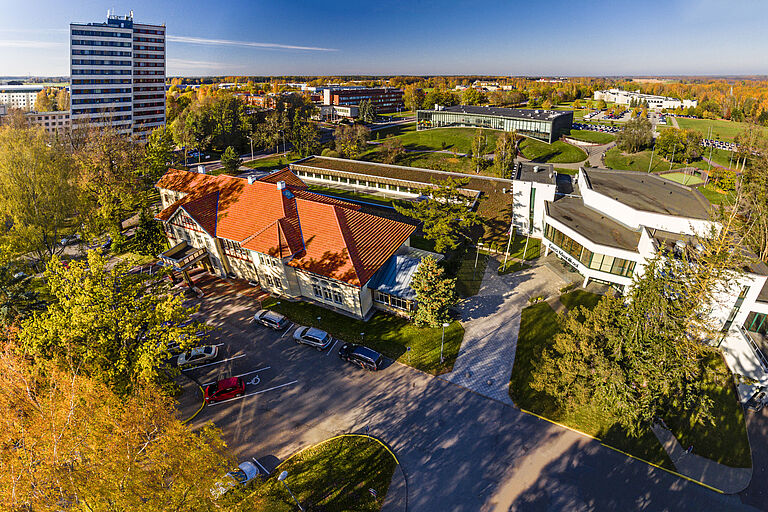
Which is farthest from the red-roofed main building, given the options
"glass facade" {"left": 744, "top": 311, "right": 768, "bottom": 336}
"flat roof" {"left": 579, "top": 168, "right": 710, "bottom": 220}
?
"glass facade" {"left": 744, "top": 311, "right": 768, "bottom": 336}

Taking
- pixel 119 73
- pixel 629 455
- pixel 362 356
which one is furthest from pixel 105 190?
pixel 119 73

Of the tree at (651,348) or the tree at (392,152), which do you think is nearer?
the tree at (651,348)

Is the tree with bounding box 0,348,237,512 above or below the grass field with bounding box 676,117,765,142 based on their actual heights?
below

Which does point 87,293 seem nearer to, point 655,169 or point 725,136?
point 655,169

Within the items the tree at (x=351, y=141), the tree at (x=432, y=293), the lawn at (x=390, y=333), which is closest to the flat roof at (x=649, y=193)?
the tree at (x=432, y=293)

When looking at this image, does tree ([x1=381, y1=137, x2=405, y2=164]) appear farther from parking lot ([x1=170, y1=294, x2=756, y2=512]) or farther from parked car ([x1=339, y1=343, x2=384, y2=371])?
parked car ([x1=339, y1=343, x2=384, y2=371])

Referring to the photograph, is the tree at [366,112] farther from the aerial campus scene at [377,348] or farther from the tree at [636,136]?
the aerial campus scene at [377,348]

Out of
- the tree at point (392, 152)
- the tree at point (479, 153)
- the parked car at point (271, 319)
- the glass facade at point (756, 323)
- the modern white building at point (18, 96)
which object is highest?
the tree at point (479, 153)
